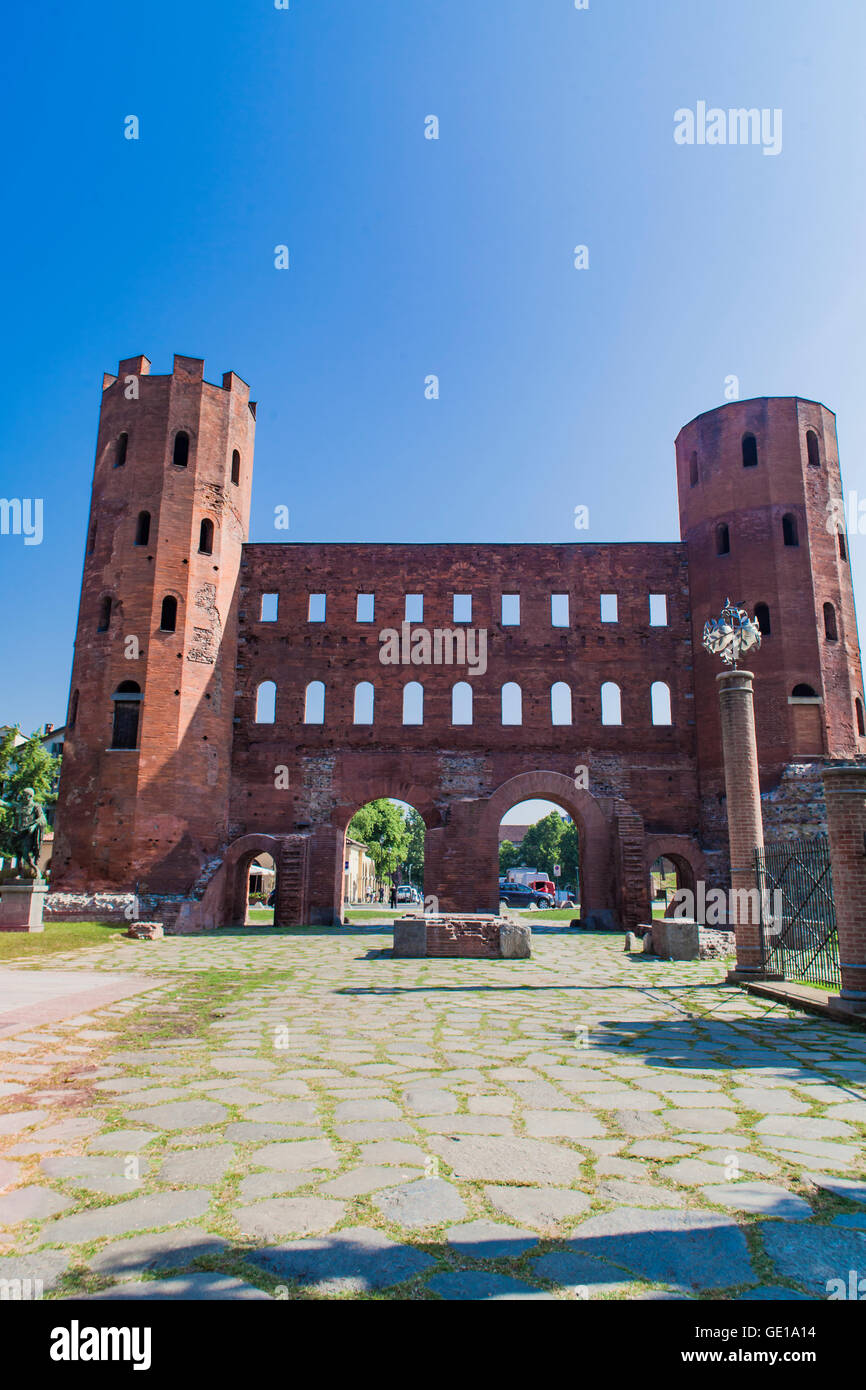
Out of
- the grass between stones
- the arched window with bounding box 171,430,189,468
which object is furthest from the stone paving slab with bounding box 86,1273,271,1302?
the arched window with bounding box 171,430,189,468

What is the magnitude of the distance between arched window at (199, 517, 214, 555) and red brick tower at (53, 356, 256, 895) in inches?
1.1

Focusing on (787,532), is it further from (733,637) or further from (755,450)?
(733,637)

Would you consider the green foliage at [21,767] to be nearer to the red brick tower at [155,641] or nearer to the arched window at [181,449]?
the red brick tower at [155,641]

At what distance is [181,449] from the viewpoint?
2272cm

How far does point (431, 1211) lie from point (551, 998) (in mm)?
6140

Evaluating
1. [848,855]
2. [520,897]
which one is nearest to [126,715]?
[848,855]

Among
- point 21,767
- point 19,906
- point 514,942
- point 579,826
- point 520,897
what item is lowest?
point 520,897

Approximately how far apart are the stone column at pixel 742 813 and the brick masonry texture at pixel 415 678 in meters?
10.1

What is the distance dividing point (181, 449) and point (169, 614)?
4.98 meters

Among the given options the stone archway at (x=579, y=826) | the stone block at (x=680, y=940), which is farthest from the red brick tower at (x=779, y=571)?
the stone block at (x=680, y=940)

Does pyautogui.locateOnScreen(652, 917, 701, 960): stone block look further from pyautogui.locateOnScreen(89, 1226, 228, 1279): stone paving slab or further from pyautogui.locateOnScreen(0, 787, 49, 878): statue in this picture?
pyautogui.locateOnScreen(0, 787, 49, 878): statue

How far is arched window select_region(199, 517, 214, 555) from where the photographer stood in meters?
22.6
